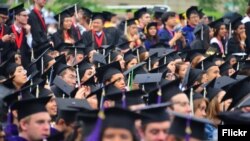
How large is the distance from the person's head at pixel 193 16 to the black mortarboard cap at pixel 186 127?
11.2m

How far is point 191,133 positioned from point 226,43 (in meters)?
10.2

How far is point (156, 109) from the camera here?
8.79 m

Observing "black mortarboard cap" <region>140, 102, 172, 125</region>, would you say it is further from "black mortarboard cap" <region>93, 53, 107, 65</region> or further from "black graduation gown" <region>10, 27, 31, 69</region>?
"black graduation gown" <region>10, 27, 31, 69</region>

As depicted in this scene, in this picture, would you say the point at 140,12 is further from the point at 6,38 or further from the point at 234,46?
the point at 6,38

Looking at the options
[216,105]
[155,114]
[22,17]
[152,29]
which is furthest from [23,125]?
[152,29]

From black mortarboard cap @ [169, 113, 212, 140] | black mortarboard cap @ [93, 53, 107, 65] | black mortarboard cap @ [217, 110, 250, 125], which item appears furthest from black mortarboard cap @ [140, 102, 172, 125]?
black mortarboard cap @ [93, 53, 107, 65]

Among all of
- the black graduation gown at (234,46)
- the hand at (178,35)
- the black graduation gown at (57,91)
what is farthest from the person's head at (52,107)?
the hand at (178,35)

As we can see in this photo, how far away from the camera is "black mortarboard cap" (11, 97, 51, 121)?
940cm

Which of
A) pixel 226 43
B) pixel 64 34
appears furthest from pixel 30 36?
pixel 226 43

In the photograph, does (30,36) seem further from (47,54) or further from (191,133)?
(191,133)

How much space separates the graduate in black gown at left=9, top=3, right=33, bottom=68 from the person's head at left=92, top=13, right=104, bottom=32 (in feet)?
5.30

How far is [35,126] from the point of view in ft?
29.8

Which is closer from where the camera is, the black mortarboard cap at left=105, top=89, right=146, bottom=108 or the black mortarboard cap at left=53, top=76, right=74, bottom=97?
the black mortarboard cap at left=105, top=89, right=146, bottom=108

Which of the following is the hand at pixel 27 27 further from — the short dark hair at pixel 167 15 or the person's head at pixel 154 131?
the person's head at pixel 154 131
